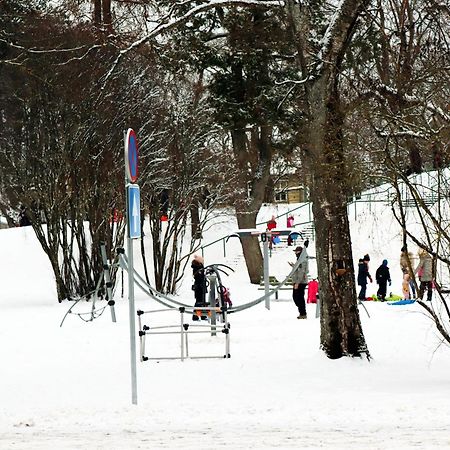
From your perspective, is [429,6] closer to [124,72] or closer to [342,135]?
[342,135]

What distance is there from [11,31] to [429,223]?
56.3 feet

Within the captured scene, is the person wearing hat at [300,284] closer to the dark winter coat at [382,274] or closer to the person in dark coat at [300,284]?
the person in dark coat at [300,284]

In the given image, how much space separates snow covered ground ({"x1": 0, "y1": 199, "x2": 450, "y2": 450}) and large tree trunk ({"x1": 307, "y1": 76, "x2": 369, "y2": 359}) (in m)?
0.31

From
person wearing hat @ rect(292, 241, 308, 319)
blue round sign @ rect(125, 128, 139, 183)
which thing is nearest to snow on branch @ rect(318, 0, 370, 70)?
blue round sign @ rect(125, 128, 139, 183)

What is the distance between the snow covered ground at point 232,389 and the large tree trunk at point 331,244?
313 millimetres

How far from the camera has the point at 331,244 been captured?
12266 millimetres

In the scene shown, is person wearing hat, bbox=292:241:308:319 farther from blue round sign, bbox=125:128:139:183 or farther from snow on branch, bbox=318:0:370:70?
blue round sign, bbox=125:128:139:183

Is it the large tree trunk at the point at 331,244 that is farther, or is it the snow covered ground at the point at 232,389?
the large tree trunk at the point at 331,244

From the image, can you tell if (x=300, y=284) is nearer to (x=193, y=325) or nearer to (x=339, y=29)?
(x=193, y=325)

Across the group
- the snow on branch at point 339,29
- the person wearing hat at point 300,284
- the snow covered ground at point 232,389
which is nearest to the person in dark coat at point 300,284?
the person wearing hat at point 300,284

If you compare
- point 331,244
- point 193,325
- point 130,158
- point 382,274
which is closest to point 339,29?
point 331,244

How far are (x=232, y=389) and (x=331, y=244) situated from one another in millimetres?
2677

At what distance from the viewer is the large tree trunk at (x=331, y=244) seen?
12.0 m

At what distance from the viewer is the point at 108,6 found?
2291 cm
